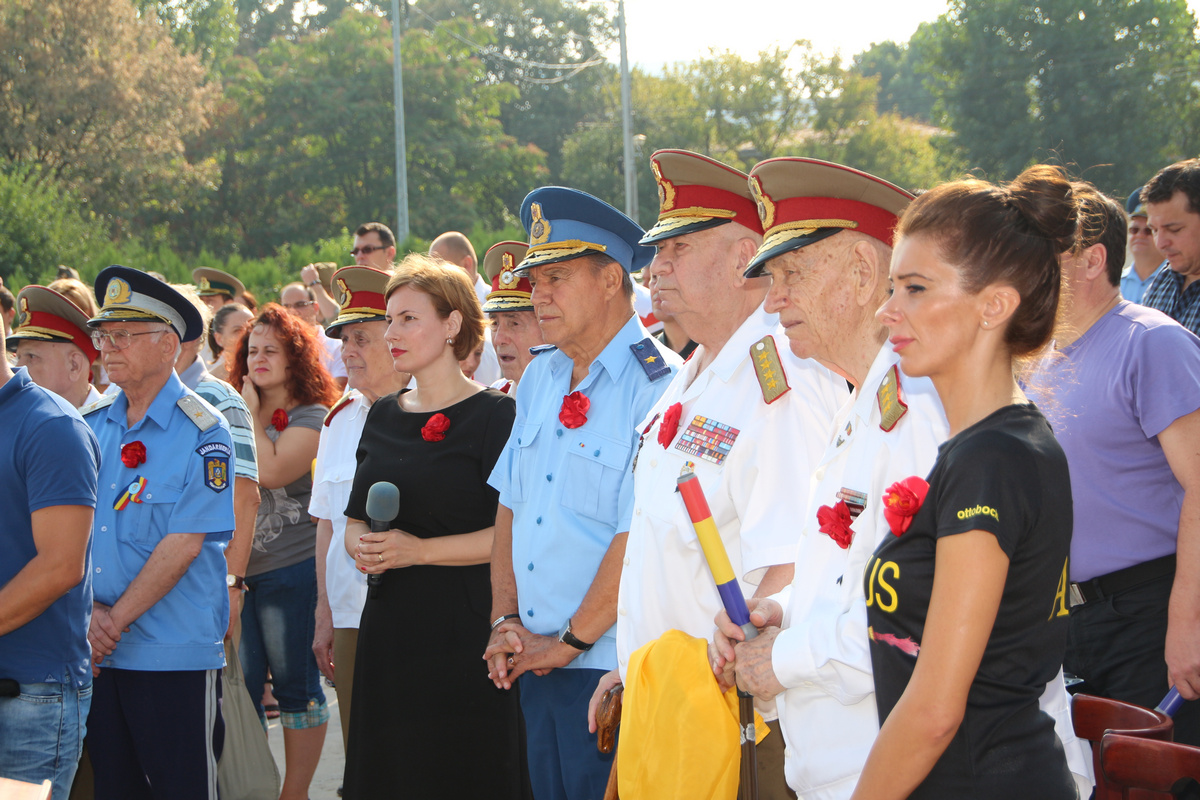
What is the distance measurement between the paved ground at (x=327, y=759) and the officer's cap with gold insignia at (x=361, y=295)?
1.89 meters

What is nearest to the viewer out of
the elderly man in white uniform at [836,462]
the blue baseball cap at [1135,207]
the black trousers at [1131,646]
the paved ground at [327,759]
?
the elderly man in white uniform at [836,462]

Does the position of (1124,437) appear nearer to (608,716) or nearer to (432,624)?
(608,716)

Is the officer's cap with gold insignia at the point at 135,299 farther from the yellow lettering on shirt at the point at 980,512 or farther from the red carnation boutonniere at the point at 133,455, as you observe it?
the yellow lettering on shirt at the point at 980,512

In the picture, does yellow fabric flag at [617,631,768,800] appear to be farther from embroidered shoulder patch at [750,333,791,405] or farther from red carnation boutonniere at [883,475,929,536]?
embroidered shoulder patch at [750,333,791,405]

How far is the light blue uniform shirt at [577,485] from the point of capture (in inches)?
127

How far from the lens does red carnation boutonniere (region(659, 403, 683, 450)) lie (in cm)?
275

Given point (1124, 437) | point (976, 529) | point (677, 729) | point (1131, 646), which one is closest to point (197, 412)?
point (677, 729)

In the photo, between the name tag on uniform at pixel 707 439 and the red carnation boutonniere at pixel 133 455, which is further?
the red carnation boutonniere at pixel 133 455

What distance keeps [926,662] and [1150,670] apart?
1.97 metres

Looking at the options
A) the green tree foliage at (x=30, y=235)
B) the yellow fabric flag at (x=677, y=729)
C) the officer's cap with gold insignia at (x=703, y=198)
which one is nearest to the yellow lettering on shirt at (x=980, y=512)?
the yellow fabric flag at (x=677, y=729)

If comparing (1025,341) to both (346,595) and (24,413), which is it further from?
(346,595)

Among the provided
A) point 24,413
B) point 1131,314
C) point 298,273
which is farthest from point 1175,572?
point 298,273

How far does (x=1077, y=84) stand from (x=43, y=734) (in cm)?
3791

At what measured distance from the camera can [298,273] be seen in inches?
818
